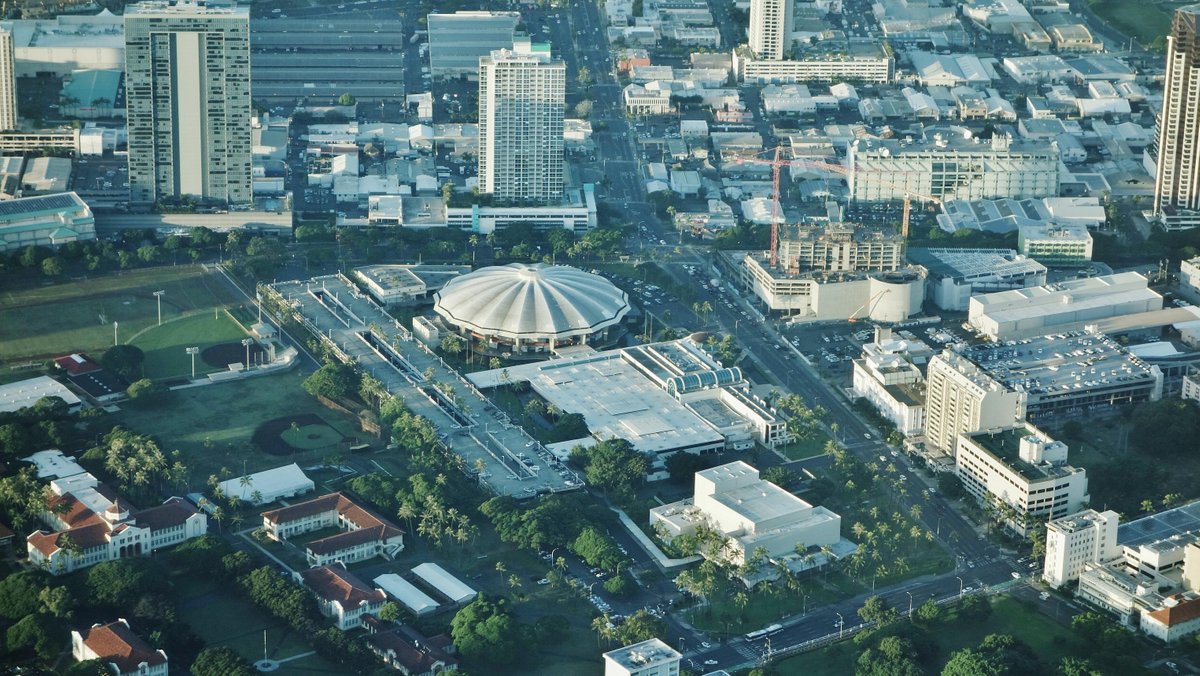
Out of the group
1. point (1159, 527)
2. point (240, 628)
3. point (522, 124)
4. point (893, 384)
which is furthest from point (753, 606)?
point (522, 124)

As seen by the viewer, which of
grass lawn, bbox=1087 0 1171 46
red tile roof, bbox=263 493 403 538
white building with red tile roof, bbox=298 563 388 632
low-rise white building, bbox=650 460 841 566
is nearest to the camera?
white building with red tile roof, bbox=298 563 388 632

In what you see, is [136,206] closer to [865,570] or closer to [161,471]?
[161,471]

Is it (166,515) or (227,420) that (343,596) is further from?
(227,420)

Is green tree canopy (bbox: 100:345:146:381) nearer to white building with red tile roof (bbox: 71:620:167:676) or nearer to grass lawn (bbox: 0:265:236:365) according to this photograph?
grass lawn (bbox: 0:265:236:365)

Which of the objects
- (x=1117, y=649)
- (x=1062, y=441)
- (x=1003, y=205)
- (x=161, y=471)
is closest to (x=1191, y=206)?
(x=1003, y=205)

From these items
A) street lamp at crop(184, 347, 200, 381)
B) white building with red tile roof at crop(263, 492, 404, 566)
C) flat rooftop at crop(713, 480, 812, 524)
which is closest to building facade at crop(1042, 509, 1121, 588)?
flat rooftop at crop(713, 480, 812, 524)
